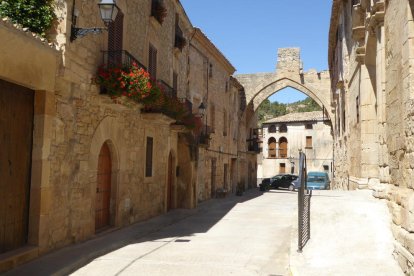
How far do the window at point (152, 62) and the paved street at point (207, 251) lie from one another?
4.44 m

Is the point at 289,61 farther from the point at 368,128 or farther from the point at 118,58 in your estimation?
the point at 118,58

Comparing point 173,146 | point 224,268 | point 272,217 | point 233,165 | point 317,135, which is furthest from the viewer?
point 317,135

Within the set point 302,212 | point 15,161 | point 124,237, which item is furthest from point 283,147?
point 15,161

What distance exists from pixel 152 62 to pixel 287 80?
1992 centimetres

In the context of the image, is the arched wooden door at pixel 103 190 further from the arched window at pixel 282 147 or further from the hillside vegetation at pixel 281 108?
the hillside vegetation at pixel 281 108

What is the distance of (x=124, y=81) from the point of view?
27.0 feet

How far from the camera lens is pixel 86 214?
8.03 m

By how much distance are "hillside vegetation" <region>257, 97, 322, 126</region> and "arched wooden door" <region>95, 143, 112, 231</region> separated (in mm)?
62086

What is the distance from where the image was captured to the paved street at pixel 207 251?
6121 millimetres

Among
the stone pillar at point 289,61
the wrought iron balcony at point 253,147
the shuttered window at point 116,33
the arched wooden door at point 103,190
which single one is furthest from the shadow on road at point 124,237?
the stone pillar at point 289,61

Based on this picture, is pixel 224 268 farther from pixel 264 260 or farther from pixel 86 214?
pixel 86 214

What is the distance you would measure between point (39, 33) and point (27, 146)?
1.92 meters

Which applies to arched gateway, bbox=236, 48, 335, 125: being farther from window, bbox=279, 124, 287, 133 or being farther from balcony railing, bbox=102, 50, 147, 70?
balcony railing, bbox=102, 50, 147, 70

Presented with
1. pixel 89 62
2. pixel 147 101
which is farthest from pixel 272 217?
pixel 89 62
